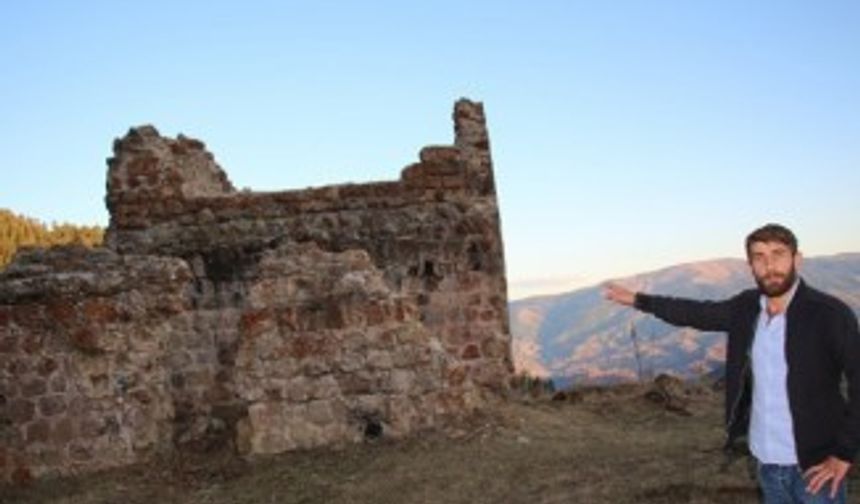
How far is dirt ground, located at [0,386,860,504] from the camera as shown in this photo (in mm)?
7852

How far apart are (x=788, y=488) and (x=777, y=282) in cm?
89

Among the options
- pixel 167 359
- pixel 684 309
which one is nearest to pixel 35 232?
pixel 167 359

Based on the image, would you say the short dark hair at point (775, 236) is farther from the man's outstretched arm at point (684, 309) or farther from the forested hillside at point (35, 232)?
the forested hillside at point (35, 232)

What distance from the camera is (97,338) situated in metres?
Result: 9.88

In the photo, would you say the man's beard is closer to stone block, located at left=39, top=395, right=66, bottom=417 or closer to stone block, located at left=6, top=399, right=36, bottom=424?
stone block, located at left=39, top=395, right=66, bottom=417

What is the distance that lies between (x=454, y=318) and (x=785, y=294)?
345 inches

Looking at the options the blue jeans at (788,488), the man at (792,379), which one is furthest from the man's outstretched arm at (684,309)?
the blue jeans at (788,488)

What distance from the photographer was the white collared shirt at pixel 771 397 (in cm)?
441

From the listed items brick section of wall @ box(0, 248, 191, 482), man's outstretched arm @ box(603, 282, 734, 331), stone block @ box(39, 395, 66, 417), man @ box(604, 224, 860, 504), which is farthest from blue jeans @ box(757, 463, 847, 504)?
stone block @ box(39, 395, 66, 417)

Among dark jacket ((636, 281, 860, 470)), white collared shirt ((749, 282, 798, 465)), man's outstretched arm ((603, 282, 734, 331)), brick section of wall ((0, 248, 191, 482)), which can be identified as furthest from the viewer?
brick section of wall ((0, 248, 191, 482))

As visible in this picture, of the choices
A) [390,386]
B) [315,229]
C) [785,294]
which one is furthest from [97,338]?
[785,294]

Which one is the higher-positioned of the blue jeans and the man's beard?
the man's beard

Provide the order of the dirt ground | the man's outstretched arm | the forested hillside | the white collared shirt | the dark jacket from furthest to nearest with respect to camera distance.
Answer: the forested hillside < the dirt ground < the man's outstretched arm < the white collared shirt < the dark jacket

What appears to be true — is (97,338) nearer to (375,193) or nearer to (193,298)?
(193,298)
